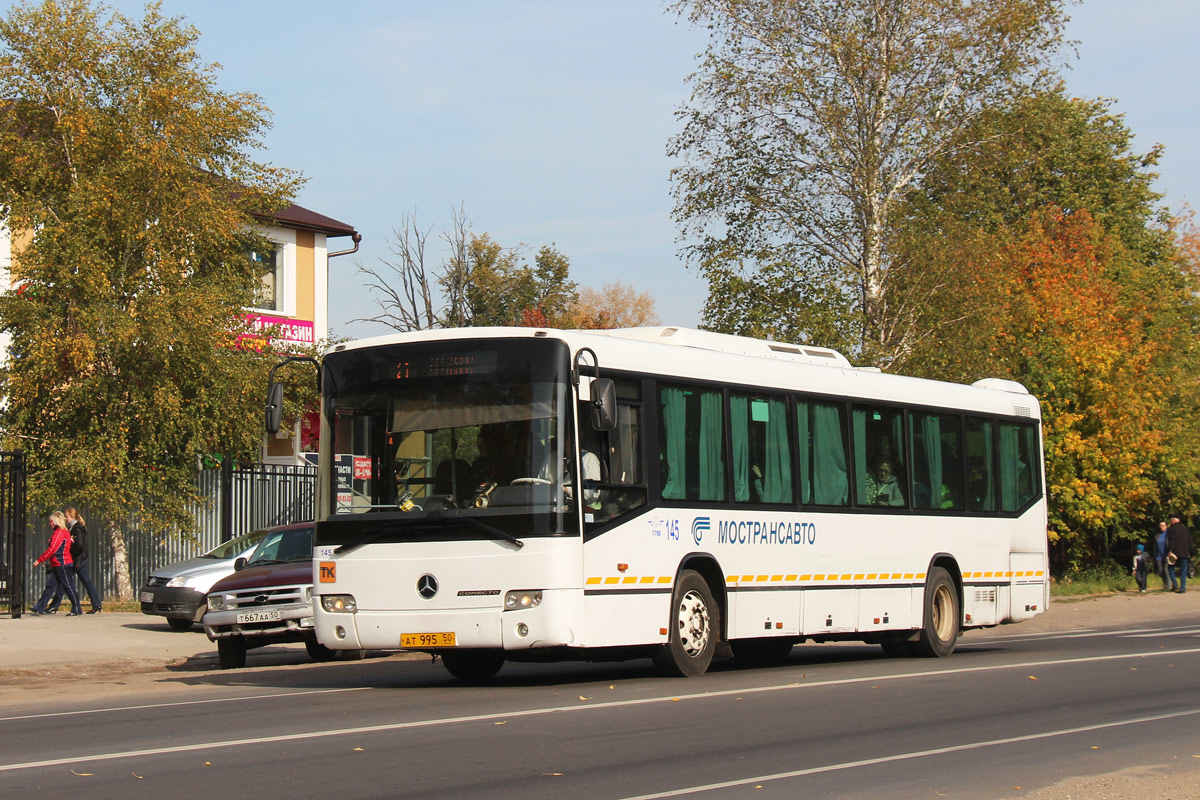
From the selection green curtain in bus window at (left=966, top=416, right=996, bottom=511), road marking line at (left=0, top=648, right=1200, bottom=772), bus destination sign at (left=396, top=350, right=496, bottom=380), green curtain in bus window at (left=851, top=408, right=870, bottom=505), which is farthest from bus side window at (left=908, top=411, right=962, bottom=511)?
bus destination sign at (left=396, top=350, right=496, bottom=380)

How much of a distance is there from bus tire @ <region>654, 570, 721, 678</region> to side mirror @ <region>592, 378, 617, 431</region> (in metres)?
2.08

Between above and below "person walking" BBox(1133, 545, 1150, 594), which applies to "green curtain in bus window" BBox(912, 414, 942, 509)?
above

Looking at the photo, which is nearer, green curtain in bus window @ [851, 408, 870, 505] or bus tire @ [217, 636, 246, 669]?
green curtain in bus window @ [851, 408, 870, 505]

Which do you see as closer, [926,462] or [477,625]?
[477,625]

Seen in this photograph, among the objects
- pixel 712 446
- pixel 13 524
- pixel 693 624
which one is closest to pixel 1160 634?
pixel 712 446

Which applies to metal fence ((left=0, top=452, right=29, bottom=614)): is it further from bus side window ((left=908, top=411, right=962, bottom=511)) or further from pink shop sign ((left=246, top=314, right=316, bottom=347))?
bus side window ((left=908, top=411, right=962, bottom=511))

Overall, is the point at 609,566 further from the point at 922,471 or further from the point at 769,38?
the point at 769,38

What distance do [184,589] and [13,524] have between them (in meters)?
2.71

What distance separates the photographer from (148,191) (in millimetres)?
27188

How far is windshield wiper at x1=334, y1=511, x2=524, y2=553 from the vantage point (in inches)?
497

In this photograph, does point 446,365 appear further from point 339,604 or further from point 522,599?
point 339,604

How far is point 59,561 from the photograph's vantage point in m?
25.0

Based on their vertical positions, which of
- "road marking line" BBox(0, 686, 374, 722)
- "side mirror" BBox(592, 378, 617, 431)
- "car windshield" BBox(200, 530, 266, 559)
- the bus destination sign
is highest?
the bus destination sign

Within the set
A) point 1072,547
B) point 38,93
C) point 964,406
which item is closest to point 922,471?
point 964,406
